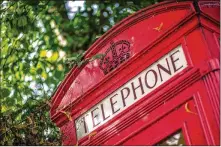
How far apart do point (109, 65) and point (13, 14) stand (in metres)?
2.42

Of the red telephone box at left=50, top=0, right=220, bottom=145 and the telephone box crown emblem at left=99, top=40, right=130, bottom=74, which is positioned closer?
the red telephone box at left=50, top=0, right=220, bottom=145

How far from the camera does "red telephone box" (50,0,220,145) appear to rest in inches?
78.5

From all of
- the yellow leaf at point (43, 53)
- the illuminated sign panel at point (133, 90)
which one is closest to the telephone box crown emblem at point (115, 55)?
the illuminated sign panel at point (133, 90)

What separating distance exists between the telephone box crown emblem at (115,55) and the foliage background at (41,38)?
2.89ft

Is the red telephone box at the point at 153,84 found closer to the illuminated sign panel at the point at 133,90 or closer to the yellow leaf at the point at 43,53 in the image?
the illuminated sign panel at the point at 133,90

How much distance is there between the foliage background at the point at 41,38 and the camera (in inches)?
167

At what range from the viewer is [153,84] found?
7.29 ft

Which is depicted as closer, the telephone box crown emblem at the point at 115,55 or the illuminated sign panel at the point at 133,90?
the illuminated sign panel at the point at 133,90

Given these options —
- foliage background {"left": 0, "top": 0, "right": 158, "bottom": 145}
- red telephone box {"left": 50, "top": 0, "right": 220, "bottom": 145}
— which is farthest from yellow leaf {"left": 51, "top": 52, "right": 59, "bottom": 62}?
red telephone box {"left": 50, "top": 0, "right": 220, "bottom": 145}

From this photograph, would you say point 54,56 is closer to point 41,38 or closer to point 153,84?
point 41,38

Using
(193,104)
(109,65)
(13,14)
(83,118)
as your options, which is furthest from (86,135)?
(13,14)

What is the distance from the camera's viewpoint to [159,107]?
2.16 m

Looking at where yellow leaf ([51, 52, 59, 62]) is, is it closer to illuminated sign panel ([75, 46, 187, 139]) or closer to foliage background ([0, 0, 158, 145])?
foliage background ([0, 0, 158, 145])

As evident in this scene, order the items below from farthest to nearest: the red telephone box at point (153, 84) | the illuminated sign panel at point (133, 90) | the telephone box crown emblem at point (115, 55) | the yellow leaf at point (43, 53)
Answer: the yellow leaf at point (43, 53), the telephone box crown emblem at point (115, 55), the illuminated sign panel at point (133, 90), the red telephone box at point (153, 84)
